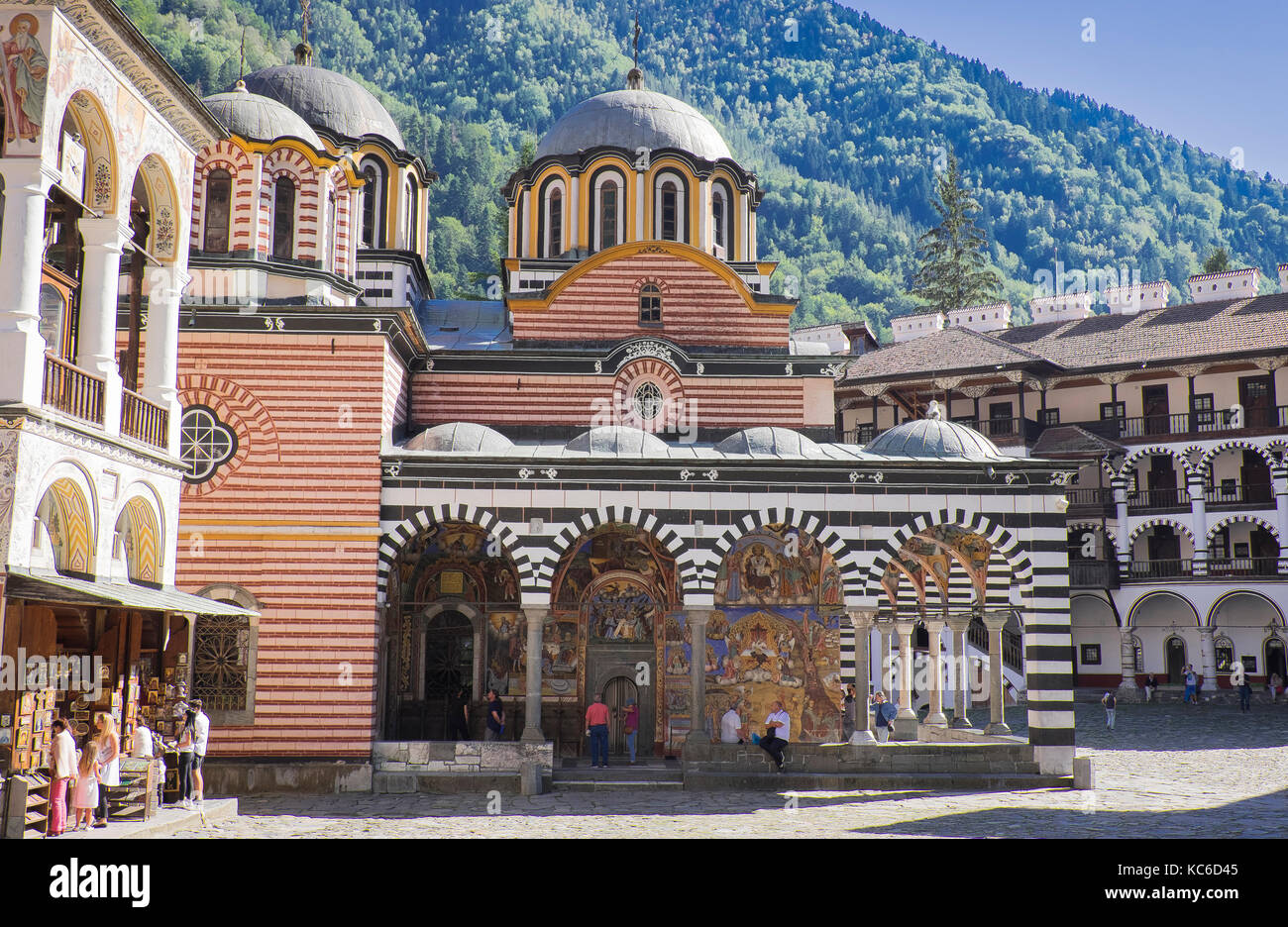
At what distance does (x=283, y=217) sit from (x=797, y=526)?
33.0 ft

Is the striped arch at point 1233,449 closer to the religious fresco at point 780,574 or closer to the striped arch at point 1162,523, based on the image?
the striped arch at point 1162,523

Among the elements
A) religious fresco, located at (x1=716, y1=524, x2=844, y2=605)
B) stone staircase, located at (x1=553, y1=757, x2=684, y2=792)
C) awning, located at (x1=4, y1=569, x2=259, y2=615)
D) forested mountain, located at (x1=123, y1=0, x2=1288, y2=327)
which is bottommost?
stone staircase, located at (x1=553, y1=757, x2=684, y2=792)

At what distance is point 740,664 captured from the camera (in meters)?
22.2

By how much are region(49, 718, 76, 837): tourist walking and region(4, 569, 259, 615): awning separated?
135 cm

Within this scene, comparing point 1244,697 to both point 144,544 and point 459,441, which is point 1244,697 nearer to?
point 459,441

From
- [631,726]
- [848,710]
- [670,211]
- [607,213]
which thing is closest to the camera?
[631,726]

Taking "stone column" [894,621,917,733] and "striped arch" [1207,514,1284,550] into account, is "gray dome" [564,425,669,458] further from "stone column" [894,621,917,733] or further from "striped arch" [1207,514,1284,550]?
"striped arch" [1207,514,1284,550]

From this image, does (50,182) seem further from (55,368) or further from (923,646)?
(923,646)

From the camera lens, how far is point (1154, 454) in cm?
3906

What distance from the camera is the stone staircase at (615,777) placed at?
18266 millimetres

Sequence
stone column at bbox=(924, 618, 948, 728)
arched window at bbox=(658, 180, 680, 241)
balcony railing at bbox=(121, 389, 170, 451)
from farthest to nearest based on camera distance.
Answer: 1. arched window at bbox=(658, 180, 680, 241)
2. stone column at bbox=(924, 618, 948, 728)
3. balcony railing at bbox=(121, 389, 170, 451)

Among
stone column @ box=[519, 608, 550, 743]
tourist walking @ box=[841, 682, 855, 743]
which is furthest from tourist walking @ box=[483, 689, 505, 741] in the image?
tourist walking @ box=[841, 682, 855, 743]

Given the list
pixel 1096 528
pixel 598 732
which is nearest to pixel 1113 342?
pixel 1096 528

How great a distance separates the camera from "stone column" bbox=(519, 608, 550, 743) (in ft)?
60.5
